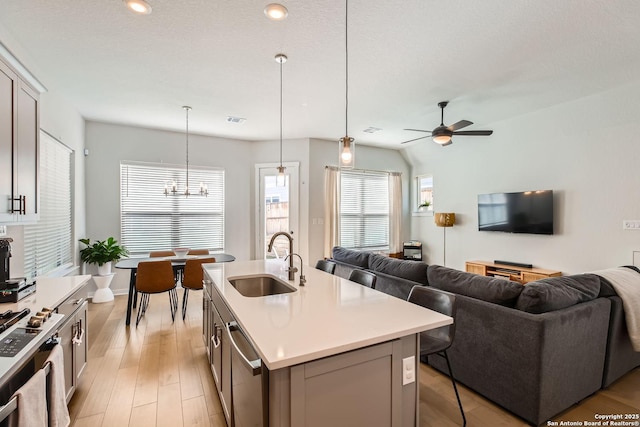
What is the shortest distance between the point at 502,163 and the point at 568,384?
158 inches

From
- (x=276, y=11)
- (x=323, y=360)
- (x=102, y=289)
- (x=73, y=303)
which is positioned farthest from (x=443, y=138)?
(x=102, y=289)

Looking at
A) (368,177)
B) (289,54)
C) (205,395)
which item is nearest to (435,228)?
(368,177)

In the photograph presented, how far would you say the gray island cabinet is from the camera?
1.13m

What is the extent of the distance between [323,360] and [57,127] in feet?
14.8

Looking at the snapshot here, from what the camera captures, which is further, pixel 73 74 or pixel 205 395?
pixel 73 74

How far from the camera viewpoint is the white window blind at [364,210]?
6.66 m

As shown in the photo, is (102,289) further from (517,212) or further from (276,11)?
(517,212)

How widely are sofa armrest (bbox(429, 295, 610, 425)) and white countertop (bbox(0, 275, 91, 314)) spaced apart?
280cm

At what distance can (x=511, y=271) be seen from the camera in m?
4.82

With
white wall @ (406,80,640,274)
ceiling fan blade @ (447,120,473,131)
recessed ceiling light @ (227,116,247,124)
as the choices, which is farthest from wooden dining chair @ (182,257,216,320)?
white wall @ (406,80,640,274)

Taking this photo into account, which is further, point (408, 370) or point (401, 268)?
point (401, 268)

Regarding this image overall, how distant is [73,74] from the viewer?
3.33 m

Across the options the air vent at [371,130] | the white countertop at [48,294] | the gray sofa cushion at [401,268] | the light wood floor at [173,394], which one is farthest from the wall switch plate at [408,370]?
the air vent at [371,130]

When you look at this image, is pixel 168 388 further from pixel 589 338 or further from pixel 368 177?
pixel 368 177
